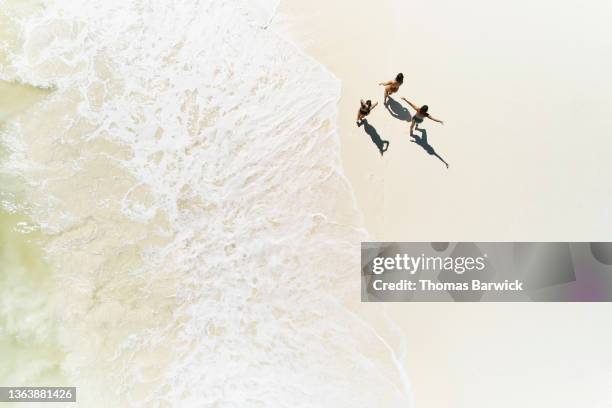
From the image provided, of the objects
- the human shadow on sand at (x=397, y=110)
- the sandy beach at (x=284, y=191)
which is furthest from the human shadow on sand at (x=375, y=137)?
the human shadow on sand at (x=397, y=110)

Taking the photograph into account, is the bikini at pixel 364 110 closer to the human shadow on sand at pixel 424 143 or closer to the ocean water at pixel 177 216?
the ocean water at pixel 177 216

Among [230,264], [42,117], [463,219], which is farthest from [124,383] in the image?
[463,219]

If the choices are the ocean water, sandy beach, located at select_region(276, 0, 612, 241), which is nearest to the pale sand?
sandy beach, located at select_region(276, 0, 612, 241)

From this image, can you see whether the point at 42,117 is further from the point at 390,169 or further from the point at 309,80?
the point at 390,169

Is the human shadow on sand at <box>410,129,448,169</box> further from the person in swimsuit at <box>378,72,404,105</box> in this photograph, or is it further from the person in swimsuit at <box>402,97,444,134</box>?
the person in swimsuit at <box>378,72,404,105</box>

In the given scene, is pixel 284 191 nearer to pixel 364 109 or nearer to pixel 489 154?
pixel 364 109
